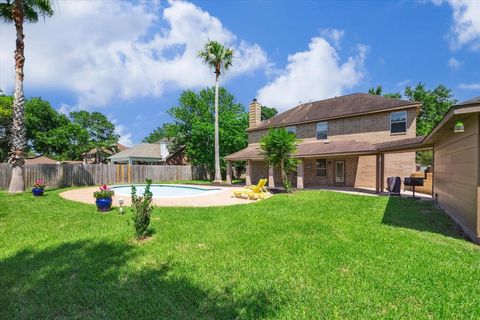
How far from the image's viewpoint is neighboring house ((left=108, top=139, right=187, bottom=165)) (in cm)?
3347

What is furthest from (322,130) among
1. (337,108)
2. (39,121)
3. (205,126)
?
(39,121)

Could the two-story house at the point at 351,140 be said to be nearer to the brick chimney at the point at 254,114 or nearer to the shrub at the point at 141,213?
the brick chimney at the point at 254,114

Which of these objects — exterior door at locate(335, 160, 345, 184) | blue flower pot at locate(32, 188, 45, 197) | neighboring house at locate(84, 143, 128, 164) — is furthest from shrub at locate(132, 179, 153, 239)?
neighboring house at locate(84, 143, 128, 164)

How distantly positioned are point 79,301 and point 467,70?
35.0 metres

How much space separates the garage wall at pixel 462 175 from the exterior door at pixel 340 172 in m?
9.04

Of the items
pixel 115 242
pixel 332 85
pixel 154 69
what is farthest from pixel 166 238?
pixel 332 85

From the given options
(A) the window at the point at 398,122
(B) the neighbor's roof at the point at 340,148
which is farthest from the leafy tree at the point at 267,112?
(A) the window at the point at 398,122

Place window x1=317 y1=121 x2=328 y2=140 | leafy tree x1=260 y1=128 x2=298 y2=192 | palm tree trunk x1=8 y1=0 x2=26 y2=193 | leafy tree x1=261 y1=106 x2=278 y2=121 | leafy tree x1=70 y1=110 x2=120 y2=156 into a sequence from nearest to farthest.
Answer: palm tree trunk x1=8 y1=0 x2=26 y2=193
leafy tree x1=260 y1=128 x2=298 y2=192
window x1=317 y1=121 x2=328 y2=140
leafy tree x1=261 y1=106 x2=278 y2=121
leafy tree x1=70 y1=110 x2=120 y2=156

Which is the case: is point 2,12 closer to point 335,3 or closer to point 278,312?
point 335,3

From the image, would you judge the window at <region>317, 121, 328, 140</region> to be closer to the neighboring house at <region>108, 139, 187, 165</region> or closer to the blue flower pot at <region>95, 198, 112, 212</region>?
the blue flower pot at <region>95, 198, 112, 212</region>

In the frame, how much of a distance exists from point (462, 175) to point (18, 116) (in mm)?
19663

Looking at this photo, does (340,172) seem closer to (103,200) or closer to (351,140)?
(351,140)

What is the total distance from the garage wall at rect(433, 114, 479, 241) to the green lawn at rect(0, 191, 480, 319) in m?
0.57

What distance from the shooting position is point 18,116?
45.0 feet
